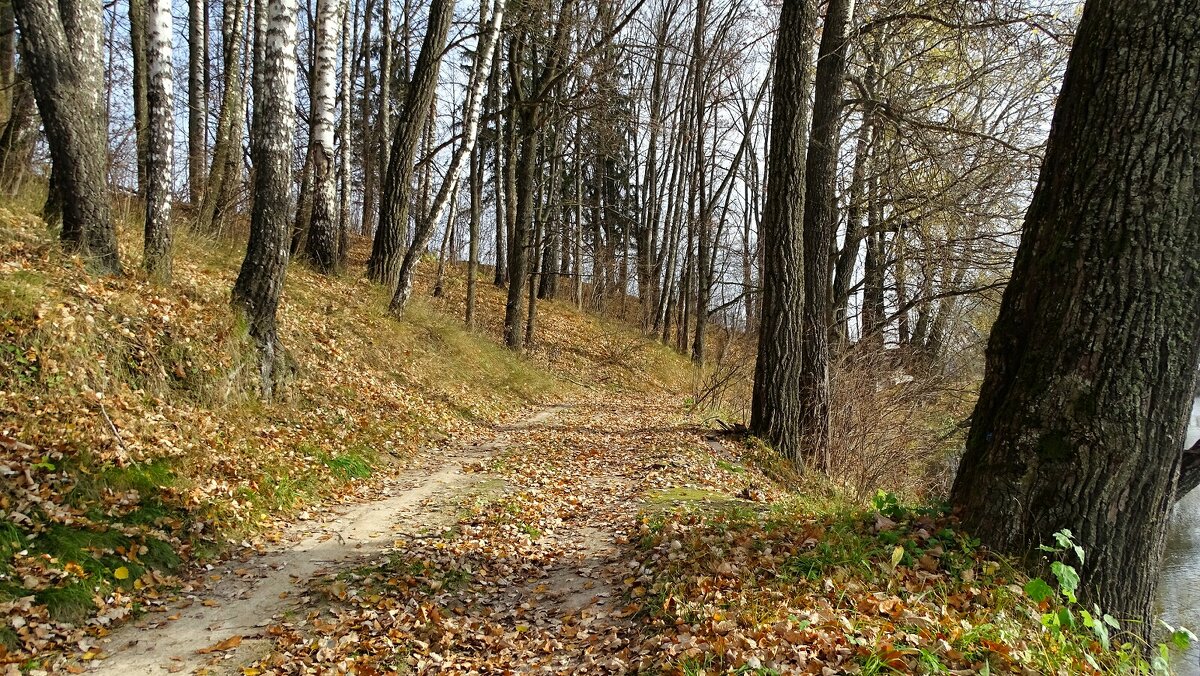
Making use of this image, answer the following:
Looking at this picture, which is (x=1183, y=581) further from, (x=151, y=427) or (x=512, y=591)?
(x=151, y=427)

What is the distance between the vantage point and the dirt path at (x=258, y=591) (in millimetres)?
3834

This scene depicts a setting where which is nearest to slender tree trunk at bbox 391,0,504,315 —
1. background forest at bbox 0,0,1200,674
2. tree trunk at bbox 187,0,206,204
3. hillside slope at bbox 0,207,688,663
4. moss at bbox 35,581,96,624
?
background forest at bbox 0,0,1200,674

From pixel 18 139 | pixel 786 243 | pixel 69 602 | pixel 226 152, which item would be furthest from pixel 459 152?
pixel 69 602

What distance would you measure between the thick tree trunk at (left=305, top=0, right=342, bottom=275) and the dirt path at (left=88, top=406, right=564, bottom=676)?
23.8 feet

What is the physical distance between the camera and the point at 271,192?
8.00 metres

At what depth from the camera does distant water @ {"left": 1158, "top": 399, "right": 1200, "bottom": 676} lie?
6951 mm

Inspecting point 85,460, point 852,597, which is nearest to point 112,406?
point 85,460

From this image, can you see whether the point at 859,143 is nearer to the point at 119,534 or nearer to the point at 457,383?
the point at 457,383

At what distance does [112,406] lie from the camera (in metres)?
5.69

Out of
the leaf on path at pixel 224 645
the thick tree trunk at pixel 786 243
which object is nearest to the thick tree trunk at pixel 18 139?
the leaf on path at pixel 224 645

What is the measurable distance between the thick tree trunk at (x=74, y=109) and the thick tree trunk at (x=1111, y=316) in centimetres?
895

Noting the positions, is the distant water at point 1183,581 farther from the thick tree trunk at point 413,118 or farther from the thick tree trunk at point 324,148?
the thick tree trunk at point 324,148

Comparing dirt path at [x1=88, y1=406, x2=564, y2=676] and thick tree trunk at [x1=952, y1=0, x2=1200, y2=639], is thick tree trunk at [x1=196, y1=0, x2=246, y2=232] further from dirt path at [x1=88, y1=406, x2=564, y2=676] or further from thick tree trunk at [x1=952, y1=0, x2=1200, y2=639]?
thick tree trunk at [x1=952, y1=0, x2=1200, y2=639]

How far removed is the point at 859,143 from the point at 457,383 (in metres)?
9.11
